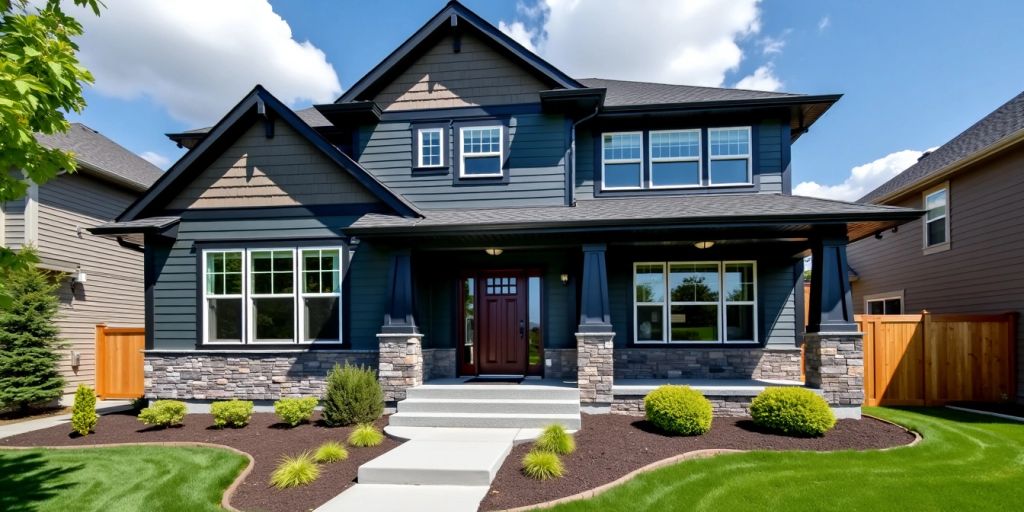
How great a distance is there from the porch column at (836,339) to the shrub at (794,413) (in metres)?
0.99

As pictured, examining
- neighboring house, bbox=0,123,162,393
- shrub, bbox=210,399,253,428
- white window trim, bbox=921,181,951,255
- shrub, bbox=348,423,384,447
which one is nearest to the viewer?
shrub, bbox=348,423,384,447

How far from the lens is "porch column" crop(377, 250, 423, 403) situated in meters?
8.91

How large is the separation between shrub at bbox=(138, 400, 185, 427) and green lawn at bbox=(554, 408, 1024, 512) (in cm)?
679

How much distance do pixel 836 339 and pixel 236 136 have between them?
11.1 metres

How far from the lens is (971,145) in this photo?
12.0 m

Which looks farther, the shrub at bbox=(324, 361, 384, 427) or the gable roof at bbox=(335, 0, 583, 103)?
the gable roof at bbox=(335, 0, 583, 103)

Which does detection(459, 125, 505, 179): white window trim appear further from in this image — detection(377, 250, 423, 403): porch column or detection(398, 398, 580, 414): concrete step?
detection(398, 398, 580, 414): concrete step

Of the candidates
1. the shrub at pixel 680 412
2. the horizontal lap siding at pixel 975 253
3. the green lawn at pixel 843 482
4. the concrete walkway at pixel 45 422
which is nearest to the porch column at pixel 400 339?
the shrub at pixel 680 412

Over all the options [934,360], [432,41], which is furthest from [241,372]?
[934,360]

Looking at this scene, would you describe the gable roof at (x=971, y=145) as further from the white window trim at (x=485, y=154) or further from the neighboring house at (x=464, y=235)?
the white window trim at (x=485, y=154)

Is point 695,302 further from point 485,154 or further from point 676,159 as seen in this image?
point 485,154

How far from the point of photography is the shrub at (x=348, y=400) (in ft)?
26.8

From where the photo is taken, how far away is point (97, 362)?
11461 mm

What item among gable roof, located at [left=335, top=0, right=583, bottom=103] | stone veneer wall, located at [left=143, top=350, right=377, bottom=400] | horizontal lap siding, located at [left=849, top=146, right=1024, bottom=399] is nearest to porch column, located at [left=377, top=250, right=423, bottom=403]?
stone veneer wall, located at [left=143, top=350, right=377, bottom=400]
